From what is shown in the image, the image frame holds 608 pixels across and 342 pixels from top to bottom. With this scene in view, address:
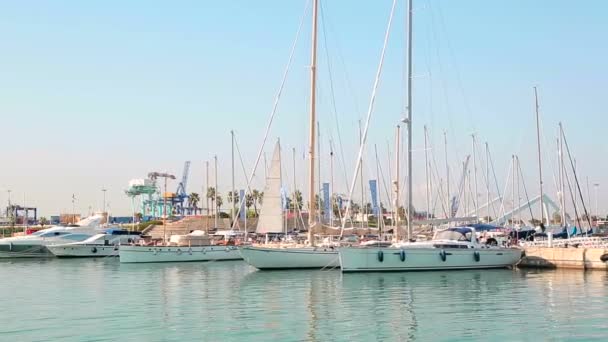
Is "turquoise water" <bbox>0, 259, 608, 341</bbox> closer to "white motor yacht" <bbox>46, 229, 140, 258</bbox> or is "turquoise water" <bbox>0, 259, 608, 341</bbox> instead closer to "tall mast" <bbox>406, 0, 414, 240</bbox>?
"tall mast" <bbox>406, 0, 414, 240</bbox>

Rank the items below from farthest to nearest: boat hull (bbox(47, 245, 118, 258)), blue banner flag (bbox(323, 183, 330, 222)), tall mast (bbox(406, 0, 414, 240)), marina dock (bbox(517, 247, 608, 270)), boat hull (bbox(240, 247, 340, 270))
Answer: blue banner flag (bbox(323, 183, 330, 222)), boat hull (bbox(47, 245, 118, 258)), boat hull (bbox(240, 247, 340, 270)), tall mast (bbox(406, 0, 414, 240)), marina dock (bbox(517, 247, 608, 270))

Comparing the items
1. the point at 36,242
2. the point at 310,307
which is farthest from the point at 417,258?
the point at 36,242

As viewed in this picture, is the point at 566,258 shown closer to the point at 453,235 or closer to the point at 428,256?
the point at 453,235

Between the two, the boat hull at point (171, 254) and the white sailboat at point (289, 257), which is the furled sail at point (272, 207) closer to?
the white sailboat at point (289, 257)

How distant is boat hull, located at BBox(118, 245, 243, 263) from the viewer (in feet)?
196

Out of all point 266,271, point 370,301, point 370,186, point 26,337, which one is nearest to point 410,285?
point 370,301

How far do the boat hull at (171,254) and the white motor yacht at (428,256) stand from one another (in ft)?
72.7

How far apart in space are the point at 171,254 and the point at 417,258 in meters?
25.6

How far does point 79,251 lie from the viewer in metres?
70.6

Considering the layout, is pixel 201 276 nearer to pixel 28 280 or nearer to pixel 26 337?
pixel 28 280

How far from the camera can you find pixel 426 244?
43.6 meters

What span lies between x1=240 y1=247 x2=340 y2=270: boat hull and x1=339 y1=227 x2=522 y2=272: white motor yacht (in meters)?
3.25

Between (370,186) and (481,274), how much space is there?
36954 mm

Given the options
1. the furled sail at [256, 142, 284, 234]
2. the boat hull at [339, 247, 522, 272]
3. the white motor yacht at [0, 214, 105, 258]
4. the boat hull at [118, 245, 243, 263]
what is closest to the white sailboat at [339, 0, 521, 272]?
the boat hull at [339, 247, 522, 272]
